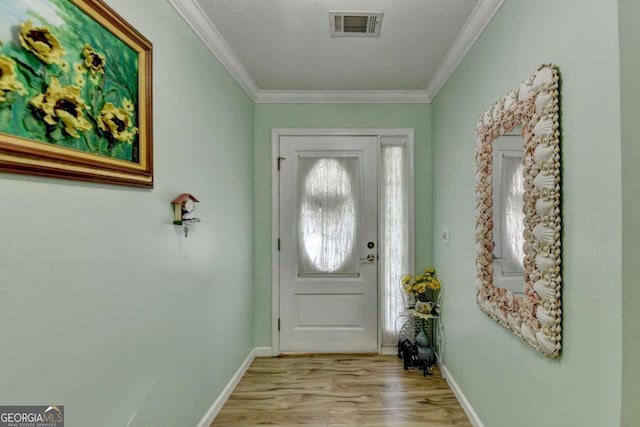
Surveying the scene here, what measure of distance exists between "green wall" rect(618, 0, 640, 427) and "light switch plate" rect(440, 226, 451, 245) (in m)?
1.58

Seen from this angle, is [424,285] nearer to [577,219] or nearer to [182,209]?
[577,219]

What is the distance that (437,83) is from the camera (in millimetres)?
2631

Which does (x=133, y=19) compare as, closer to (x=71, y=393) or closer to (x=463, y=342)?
(x=71, y=393)

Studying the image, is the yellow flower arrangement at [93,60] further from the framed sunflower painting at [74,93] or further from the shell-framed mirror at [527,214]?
the shell-framed mirror at [527,214]

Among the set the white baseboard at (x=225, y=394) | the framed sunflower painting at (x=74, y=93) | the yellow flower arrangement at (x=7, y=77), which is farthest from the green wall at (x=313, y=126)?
the yellow flower arrangement at (x=7, y=77)

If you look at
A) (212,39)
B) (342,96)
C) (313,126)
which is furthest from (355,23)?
(313,126)

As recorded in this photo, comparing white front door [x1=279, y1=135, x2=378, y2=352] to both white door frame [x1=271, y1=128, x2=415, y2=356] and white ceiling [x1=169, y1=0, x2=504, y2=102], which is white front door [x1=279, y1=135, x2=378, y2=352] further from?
white ceiling [x1=169, y1=0, x2=504, y2=102]

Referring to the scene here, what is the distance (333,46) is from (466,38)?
85cm

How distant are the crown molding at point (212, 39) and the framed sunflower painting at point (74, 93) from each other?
0.46 meters

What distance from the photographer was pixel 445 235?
256 cm

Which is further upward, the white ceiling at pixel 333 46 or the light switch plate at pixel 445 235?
the white ceiling at pixel 333 46

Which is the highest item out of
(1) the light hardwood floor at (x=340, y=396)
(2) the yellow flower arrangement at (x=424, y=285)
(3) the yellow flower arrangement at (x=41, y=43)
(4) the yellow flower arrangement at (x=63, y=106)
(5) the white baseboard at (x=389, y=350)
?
(3) the yellow flower arrangement at (x=41, y=43)

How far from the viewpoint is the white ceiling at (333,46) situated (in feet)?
5.73

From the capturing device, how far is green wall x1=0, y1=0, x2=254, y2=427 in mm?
874
